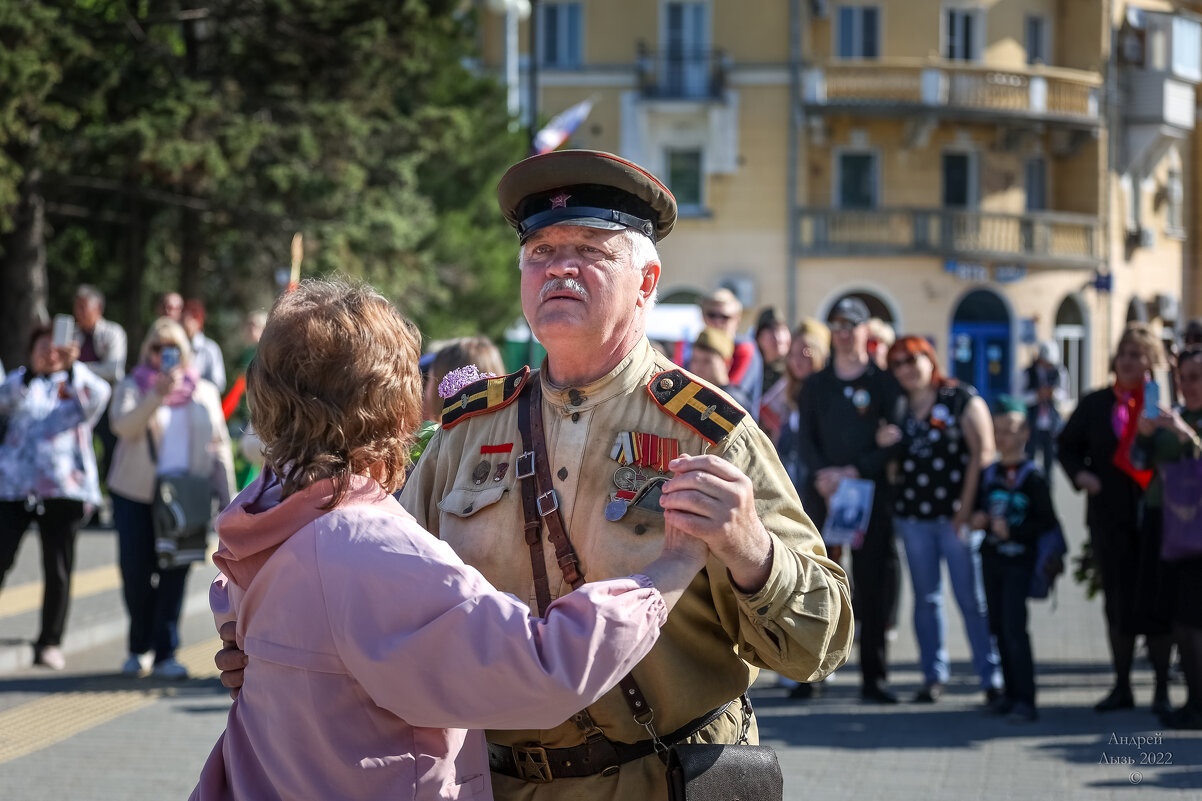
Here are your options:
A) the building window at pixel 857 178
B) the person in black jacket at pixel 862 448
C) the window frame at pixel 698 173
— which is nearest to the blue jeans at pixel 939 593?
the person in black jacket at pixel 862 448

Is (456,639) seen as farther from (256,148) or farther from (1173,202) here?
(1173,202)

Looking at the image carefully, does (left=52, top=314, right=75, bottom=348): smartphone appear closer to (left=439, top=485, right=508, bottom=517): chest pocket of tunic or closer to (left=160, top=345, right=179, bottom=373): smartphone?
(left=160, top=345, right=179, bottom=373): smartphone

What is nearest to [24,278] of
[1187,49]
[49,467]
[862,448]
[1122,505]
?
[49,467]

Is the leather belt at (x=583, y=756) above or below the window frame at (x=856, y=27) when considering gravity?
below

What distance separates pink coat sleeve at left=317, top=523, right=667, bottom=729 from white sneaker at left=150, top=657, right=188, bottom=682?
21.9 feet

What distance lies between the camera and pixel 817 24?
117 ft

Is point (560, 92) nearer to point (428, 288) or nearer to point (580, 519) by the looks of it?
point (428, 288)

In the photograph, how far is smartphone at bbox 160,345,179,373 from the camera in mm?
8633

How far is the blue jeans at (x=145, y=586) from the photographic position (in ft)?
28.4

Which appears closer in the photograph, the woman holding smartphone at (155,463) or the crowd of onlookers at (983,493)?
the crowd of onlookers at (983,493)

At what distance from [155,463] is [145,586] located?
75cm

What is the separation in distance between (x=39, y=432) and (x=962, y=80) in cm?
3022

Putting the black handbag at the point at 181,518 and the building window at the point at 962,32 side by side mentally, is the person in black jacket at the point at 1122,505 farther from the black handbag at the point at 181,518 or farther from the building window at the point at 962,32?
the building window at the point at 962,32

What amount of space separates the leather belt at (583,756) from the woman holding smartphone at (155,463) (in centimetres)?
626
